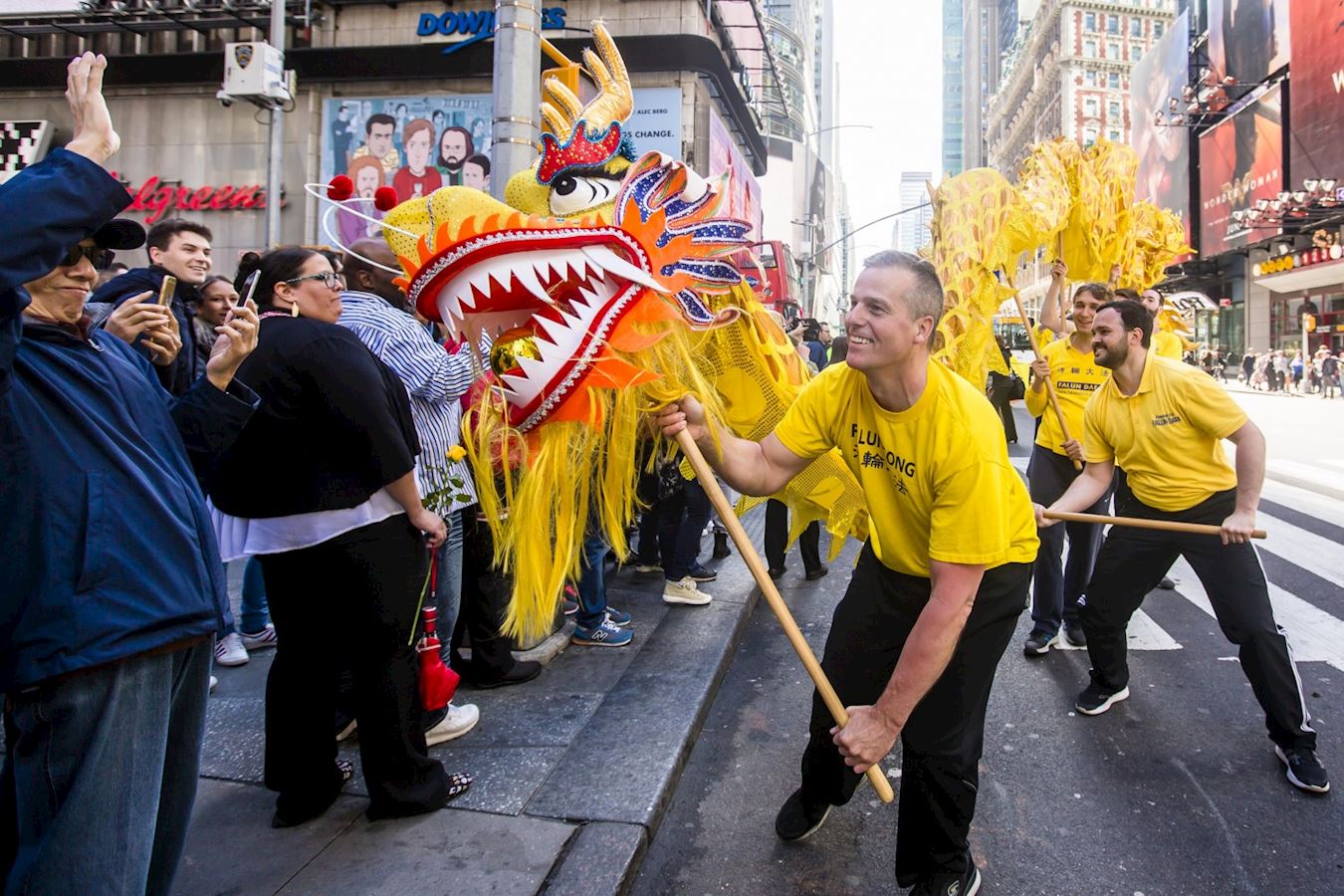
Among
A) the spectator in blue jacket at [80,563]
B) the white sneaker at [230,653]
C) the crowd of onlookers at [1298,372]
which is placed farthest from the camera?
the crowd of onlookers at [1298,372]

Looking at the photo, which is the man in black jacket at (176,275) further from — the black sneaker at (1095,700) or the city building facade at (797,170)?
the city building facade at (797,170)

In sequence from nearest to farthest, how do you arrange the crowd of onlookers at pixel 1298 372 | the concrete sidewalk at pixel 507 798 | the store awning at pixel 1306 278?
the concrete sidewalk at pixel 507 798 < the crowd of onlookers at pixel 1298 372 < the store awning at pixel 1306 278

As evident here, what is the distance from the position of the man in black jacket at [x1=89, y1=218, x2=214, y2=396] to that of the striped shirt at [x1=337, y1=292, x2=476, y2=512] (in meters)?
0.88

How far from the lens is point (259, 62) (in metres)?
9.80

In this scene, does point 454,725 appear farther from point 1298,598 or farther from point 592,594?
point 1298,598

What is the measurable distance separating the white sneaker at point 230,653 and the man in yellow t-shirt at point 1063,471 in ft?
13.1

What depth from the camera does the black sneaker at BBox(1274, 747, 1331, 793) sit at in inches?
118

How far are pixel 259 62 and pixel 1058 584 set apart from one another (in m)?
10.1

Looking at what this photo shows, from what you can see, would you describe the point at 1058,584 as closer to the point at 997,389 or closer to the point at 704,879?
the point at 704,879

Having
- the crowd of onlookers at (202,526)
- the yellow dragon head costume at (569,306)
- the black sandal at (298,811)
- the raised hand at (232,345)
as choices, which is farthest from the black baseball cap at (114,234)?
the black sandal at (298,811)

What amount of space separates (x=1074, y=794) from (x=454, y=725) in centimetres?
235

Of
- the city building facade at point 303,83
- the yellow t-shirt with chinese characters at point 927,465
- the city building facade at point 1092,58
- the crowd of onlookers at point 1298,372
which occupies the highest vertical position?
the city building facade at point 1092,58

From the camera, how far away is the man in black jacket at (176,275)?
332 centimetres

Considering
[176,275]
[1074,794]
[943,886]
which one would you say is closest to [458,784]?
[943,886]
